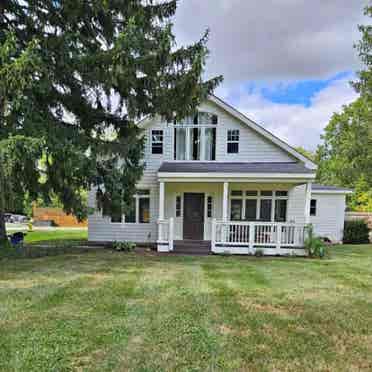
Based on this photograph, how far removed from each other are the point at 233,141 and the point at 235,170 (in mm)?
1923

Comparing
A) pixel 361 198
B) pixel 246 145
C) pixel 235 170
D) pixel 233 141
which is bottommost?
pixel 361 198

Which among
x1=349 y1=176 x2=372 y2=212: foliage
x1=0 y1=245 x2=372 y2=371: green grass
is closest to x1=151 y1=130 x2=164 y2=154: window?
x1=0 y1=245 x2=372 y2=371: green grass

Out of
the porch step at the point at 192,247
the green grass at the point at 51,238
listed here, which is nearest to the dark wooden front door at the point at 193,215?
the porch step at the point at 192,247

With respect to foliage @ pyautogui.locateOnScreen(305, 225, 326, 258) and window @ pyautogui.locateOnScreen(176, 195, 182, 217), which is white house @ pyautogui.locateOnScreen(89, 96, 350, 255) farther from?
foliage @ pyautogui.locateOnScreen(305, 225, 326, 258)

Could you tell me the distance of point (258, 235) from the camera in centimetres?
992

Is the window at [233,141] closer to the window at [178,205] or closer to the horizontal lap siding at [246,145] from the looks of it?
the horizontal lap siding at [246,145]

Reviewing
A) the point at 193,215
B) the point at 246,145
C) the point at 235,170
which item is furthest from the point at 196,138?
the point at 193,215

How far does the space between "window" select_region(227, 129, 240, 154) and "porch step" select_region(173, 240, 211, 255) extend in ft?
13.2

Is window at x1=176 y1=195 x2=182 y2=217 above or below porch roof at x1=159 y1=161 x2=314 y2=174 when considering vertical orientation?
below

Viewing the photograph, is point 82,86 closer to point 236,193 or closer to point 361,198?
point 236,193

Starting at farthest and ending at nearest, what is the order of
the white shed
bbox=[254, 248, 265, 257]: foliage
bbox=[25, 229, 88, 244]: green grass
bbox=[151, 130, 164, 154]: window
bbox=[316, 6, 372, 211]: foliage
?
bbox=[316, 6, 372, 211]: foliage → bbox=[25, 229, 88, 244]: green grass → the white shed → bbox=[151, 130, 164, 154]: window → bbox=[254, 248, 265, 257]: foliage

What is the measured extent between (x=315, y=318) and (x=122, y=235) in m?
9.18

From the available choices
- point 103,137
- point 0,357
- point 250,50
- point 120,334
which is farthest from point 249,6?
point 0,357

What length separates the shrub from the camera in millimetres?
13930
